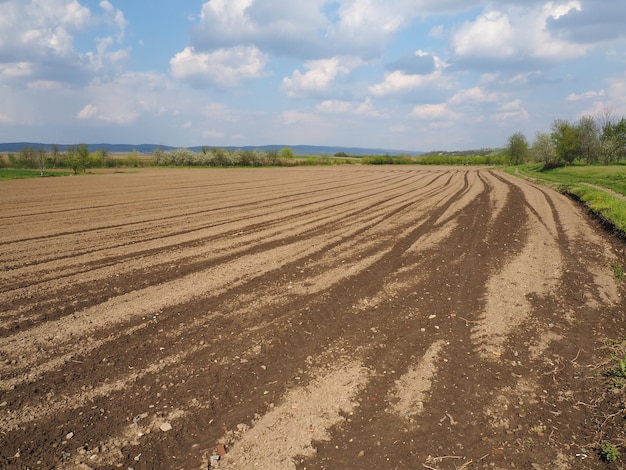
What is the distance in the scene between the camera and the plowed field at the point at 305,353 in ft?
13.5

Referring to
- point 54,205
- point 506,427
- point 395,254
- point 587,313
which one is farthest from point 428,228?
point 54,205

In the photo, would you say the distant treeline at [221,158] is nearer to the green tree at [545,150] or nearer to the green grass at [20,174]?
the green grass at [20,174]

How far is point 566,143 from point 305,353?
7058 cm

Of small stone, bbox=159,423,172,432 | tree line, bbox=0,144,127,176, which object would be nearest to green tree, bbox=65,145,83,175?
tree line, bbox=0,144,127,176

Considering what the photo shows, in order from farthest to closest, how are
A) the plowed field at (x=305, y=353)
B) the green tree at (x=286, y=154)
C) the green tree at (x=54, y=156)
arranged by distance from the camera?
the green tree at (x=286, y=154)
the green tree at (x=54, y=156)
the plowed field at (x=305, y=353)

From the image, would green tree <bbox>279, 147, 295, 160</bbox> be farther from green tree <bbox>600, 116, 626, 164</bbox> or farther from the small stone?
the small stone

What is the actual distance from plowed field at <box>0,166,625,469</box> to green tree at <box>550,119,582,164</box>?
5883 centimetres

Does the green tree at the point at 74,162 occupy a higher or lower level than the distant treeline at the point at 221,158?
lower

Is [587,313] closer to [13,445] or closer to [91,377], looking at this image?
[91,377]

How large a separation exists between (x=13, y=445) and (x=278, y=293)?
5122mm

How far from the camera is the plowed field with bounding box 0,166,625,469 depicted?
162 inches

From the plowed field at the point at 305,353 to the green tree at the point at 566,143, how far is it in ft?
193

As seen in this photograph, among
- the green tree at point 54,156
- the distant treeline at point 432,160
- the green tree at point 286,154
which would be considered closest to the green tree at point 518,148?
the distant treeline at point 432,160

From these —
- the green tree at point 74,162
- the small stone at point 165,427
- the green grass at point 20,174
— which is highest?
the green tree at point 74,162
